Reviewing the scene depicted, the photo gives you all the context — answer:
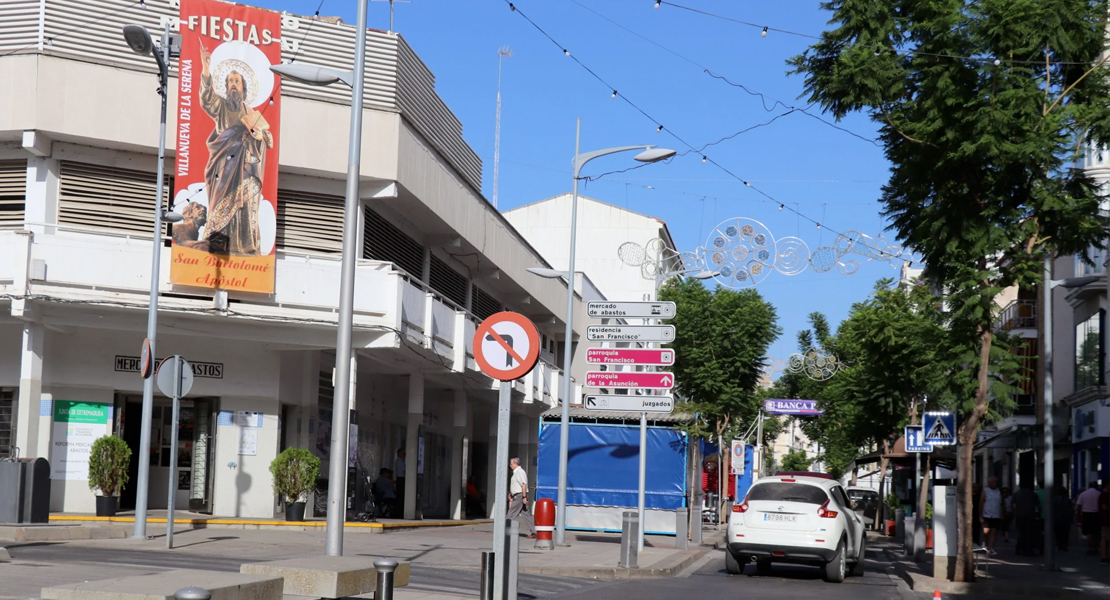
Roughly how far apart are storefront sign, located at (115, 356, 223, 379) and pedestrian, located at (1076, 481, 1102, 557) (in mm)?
20073

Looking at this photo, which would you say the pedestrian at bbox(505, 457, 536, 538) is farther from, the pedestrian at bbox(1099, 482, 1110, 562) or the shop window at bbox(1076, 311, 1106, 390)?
the shop window at bbox(1076, 311, 1106, 390)

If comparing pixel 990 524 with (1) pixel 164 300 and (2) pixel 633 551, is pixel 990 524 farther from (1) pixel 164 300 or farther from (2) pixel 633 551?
(1) pixel 164 300

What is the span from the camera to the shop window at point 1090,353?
1442 inches

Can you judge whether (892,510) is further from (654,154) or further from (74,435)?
(74,435)

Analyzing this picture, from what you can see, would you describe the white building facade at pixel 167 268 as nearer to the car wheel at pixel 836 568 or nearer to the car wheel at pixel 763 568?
the car wheel at pixel 763 568

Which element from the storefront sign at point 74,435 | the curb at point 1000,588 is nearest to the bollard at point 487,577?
the curb at point 1000,588

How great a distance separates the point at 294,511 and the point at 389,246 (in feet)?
24.3

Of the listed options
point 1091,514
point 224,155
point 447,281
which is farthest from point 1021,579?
point 447,281

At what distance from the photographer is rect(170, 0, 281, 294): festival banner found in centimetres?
2519

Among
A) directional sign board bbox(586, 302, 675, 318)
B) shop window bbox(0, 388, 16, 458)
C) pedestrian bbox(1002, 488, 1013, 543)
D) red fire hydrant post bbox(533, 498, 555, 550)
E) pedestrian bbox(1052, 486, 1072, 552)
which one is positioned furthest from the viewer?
pedestrian bbox(1002, 488, 1013, 543)

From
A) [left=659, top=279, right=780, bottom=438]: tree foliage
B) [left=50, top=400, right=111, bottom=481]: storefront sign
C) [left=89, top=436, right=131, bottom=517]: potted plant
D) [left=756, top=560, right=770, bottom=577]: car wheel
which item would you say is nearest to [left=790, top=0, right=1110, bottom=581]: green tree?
[left=756, top=560, right=770, bottom=577]: car wheel

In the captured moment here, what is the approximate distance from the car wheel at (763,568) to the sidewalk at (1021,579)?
2178 mm

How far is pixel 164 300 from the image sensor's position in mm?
24609

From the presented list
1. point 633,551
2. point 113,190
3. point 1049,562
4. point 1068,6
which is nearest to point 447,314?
point 113,190
